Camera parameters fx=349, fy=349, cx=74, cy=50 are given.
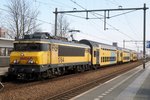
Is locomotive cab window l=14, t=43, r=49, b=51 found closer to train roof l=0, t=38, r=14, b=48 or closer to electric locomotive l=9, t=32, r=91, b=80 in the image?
electric locomotive l=9, t=32, r=91, b=80

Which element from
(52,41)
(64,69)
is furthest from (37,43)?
(64,69)

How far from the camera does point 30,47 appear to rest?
2342cm

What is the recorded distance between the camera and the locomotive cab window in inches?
912

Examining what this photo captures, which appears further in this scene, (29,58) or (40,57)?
(29,58)

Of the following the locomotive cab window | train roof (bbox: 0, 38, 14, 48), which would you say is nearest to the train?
the locomotive cab window

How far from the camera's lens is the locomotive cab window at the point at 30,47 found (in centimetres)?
2317

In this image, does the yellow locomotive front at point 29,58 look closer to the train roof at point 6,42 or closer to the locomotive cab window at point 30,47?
Result: the locomotive cab window at point 30,47

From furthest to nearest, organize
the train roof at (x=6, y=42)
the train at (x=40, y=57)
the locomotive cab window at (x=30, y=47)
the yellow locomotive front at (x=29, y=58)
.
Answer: the train roof at (x=6, y=42)
the locomotive cab window at (x=30, y=47)
the train at (x=40, y=57)
the yellow locomotive front at (x=29, y=58)

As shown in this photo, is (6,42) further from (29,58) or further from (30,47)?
(29,58)

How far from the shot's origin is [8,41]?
34.0 m

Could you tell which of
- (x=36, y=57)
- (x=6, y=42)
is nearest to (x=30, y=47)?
(x=36, y=57)

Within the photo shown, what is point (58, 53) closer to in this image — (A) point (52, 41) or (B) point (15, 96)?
(A) point (52, 41)

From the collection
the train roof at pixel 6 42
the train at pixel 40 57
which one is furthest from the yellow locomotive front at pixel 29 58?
the train roof at pixel 6 42

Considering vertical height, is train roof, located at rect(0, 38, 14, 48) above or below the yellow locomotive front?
above
